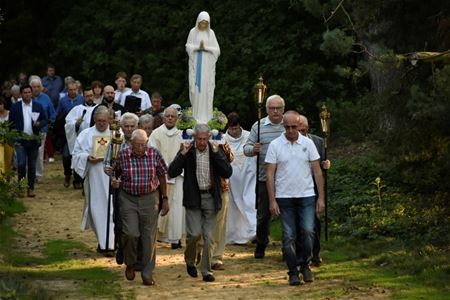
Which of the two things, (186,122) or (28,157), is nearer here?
(186,122)

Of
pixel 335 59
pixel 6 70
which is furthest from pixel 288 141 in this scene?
pixel 6 70

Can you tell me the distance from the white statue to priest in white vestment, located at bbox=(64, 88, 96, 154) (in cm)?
549

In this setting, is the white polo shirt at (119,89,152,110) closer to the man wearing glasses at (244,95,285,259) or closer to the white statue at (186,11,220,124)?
the white statue at (186,11,220,124)

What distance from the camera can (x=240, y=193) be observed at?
70.8 ft

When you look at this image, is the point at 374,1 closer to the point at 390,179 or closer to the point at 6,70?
the point at 390,179

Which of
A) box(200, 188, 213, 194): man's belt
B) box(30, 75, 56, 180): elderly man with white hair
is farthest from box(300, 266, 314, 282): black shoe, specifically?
box(30, 75, 56, 180): elderly man with white hair

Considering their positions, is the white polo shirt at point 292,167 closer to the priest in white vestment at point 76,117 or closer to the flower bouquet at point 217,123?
the flower bouquet at point 217,123

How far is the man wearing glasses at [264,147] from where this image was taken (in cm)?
1906

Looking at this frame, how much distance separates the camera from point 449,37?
20.6 m

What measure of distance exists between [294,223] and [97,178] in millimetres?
4044

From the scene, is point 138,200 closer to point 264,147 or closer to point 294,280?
point 294,280

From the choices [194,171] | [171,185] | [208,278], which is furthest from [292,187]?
[171,185]

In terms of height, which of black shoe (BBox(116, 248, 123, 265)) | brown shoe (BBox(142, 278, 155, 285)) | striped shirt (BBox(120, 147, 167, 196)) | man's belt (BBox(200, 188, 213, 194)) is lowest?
brown shoe (BBox(142, 278, 155, 285))

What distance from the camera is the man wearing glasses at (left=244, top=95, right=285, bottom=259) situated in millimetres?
19062
